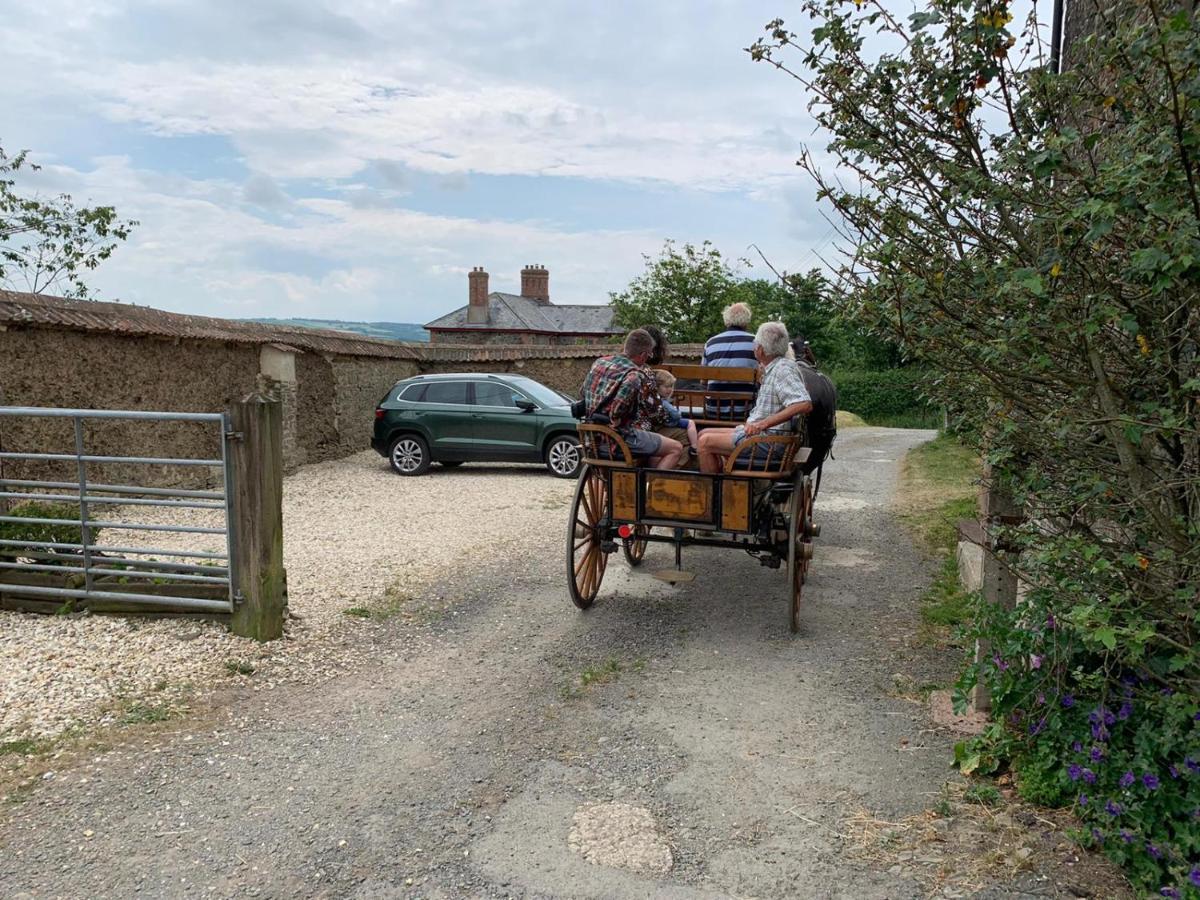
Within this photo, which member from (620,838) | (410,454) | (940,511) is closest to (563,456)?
(410,454)

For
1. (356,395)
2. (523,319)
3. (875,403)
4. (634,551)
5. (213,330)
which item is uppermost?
(523,319)

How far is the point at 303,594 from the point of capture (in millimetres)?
6730

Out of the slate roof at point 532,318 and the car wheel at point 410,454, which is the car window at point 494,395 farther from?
the slate roof at point 532,318

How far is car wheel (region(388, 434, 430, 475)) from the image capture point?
1396 cm

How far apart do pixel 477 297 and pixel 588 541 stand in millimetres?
46115

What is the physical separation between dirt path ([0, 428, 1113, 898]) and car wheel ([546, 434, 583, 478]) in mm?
7555

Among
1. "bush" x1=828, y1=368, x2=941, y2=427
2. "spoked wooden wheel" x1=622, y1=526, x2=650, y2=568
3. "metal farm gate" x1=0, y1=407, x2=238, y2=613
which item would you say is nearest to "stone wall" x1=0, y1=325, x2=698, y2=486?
"metal farm gate" x1=0, y1=407, x2=238, y2=613

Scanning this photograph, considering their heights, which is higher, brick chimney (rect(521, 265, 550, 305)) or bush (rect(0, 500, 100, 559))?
brick chimney (rect(521, 265, 550, 305))

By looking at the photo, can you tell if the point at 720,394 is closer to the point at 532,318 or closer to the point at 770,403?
→ the point at 770,403

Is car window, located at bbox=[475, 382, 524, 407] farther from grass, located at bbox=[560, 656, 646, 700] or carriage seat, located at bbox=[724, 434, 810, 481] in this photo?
grass, located at bbox=[560, 656, 646, 700]

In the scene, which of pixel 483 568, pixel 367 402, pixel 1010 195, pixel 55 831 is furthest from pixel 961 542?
pixel 367 402

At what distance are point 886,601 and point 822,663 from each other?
5.06 feet

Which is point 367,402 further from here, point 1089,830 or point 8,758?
point 1089,830

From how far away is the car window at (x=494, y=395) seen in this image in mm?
13820
